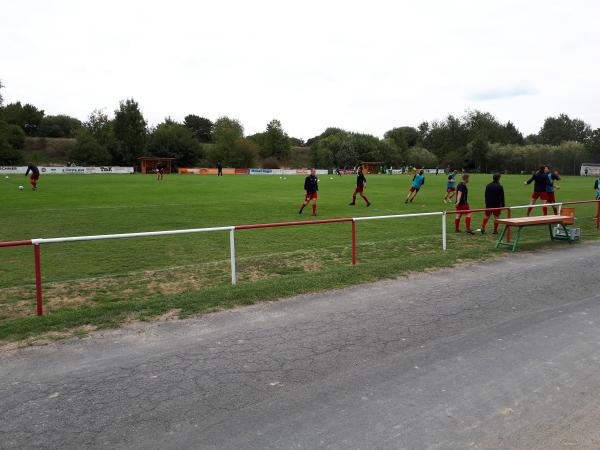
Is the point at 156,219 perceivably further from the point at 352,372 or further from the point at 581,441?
the point at 581,441

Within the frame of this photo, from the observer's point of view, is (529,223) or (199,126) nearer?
(529,223)

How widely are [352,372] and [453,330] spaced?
5.92ft

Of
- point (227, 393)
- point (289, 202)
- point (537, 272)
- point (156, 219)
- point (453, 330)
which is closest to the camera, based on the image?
point (227, 393)

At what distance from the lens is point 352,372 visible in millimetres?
4566

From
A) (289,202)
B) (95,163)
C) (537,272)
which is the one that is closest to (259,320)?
(537,272)

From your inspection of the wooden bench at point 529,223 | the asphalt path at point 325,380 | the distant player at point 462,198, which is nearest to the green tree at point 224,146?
the distant player at point 462,198

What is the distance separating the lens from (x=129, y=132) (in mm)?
89625

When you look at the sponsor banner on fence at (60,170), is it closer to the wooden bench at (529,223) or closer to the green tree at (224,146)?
the green tree at (224,146)

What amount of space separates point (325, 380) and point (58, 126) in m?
127

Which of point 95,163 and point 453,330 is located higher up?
point 95,163

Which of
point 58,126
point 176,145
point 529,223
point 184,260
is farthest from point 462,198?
point 58,126

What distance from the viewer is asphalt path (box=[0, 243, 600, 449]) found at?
3508 millimetres

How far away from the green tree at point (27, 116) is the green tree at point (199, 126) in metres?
35.8

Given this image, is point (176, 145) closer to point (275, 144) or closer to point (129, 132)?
point (129, 132)
